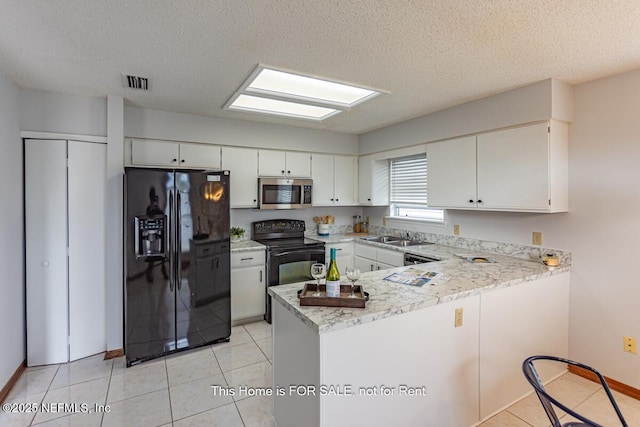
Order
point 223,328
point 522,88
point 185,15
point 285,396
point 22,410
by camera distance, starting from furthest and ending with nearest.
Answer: point 223,328, point 522,88, point 22,410, point 285,396, point 185,15

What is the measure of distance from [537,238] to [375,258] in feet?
5.56

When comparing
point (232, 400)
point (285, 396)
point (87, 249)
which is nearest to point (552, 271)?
point (285, 396)

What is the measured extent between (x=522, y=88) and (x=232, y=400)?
3.39 meters

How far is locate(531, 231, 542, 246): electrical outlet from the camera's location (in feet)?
9.38

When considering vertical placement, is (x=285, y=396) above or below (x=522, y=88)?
below

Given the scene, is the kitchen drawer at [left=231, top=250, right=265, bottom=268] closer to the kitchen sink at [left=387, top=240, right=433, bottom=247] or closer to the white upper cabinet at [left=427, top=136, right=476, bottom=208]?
the kitchen sink at [left=387, top=240, right=433, bottom=247]

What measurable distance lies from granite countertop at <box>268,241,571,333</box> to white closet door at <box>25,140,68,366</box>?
2138 millimetres

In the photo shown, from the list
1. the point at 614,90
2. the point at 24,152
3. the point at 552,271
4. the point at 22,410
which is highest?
the point at 614,90

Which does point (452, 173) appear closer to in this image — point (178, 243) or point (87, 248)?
point (178, 243)

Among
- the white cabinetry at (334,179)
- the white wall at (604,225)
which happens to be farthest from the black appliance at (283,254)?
the white wall at (604,225)

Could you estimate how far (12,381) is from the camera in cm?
246

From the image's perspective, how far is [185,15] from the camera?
1650 mm

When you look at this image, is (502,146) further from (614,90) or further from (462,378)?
(462,378)

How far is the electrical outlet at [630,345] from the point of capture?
238 cm
